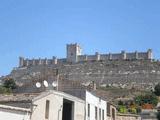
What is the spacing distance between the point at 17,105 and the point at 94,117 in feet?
40.3

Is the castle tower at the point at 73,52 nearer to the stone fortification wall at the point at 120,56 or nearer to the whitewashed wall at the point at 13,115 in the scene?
the stone fortification wall at the point at 120,56

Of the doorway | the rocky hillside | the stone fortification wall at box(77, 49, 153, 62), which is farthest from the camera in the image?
the stone fortification wall at box(77, 49, 153, 62)

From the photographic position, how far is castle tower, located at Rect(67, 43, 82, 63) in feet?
639

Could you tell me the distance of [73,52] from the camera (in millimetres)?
194875

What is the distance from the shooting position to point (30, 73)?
627 feet

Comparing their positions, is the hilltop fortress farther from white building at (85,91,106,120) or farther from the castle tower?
white building at (85,91,106,120)

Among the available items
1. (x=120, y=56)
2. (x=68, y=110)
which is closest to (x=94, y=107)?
(x=68, y=110)

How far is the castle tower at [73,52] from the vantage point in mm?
194750

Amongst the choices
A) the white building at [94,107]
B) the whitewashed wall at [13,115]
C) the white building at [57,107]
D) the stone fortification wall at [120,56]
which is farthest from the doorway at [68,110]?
the stone fortification wall at [120,56]

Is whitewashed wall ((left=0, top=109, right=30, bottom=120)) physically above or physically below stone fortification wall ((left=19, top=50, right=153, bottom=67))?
below

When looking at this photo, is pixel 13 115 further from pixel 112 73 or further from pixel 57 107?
pixel 112 73

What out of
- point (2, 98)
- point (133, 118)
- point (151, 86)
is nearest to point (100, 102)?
point (133, 118)

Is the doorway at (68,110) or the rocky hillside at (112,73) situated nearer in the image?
the doorway at (68,110)

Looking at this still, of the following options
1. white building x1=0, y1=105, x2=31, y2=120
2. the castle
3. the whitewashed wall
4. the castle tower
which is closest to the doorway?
white building x1=0, y1=105, x2=31, y2=120
